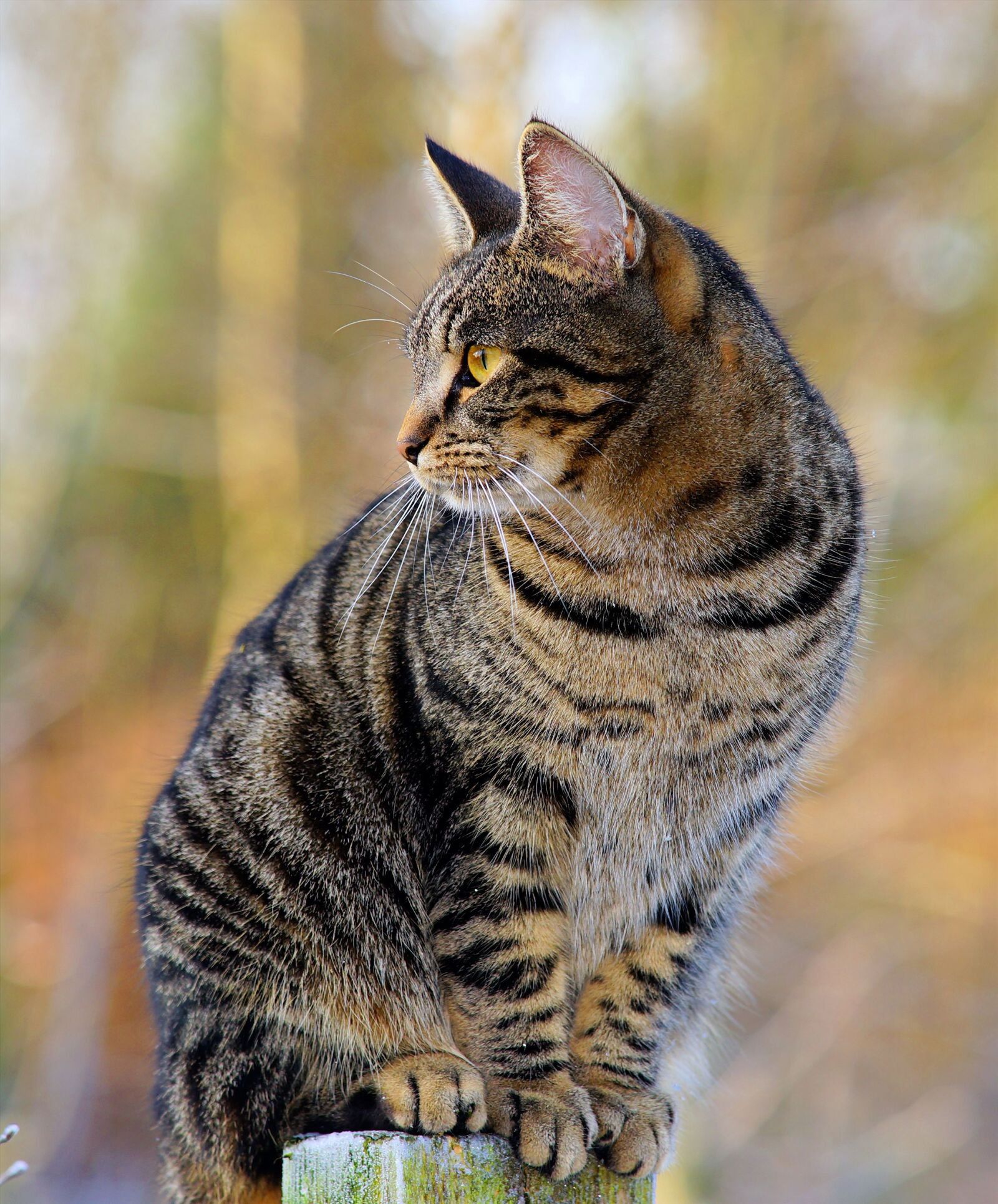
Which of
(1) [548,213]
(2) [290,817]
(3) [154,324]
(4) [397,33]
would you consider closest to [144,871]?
(2) [290,817]

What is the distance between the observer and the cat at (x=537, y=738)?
6.53 feet

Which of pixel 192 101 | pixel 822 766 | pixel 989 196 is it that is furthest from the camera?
pixel 192 101

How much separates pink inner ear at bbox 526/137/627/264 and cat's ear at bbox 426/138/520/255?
11.1 inches

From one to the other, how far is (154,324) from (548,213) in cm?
702

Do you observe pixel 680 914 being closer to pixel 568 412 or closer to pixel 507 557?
pixel 507 557

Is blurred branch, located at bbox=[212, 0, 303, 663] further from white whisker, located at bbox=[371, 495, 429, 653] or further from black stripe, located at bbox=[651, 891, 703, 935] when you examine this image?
black stripe, located at bbox=[651, 891, 703, 935]

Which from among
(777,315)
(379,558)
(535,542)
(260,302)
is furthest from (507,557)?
(260,302)

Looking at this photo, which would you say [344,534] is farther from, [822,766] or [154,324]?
[154,324]

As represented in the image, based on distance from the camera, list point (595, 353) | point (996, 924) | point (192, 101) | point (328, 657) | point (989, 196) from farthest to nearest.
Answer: point (192, 101) → point (996, 924) → point (989, 196) → point (328, 657) → point (595, 353)

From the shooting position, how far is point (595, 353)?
1992mm

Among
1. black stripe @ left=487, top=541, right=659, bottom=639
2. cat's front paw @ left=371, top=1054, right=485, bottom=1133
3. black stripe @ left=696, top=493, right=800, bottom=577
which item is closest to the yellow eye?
black stripe @ left=487, top=541, right=659, bottom=639

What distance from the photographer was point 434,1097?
189cm

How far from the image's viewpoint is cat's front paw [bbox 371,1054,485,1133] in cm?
188

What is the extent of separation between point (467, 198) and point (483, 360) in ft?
1.54
